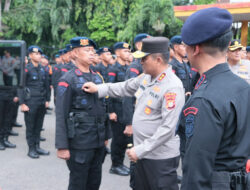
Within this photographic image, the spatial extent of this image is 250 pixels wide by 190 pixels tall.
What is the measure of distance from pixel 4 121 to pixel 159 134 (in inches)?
205

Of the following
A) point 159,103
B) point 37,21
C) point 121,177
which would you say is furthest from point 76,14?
point 159,103

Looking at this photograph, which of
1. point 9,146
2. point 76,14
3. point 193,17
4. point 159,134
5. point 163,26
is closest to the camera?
point 193,17

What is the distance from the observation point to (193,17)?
1477 mm

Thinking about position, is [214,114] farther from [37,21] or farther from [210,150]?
[37,21]

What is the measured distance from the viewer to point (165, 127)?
259 cm

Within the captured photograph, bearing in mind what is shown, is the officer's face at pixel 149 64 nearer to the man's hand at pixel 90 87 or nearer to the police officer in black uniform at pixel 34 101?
the man's hand at pixel 90 87

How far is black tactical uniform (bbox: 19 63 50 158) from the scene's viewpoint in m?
5.94

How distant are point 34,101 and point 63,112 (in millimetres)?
3179

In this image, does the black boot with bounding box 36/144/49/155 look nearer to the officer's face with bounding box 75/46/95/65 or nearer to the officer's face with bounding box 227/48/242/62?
the officer's face with bounding box 75/46/95/65

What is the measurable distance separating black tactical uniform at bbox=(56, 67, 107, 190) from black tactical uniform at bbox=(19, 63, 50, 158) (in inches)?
114

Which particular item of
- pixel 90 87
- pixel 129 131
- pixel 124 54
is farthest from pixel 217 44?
pixel 124 54

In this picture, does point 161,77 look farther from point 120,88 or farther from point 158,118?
point 120,88

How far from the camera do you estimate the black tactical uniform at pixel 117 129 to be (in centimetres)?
518

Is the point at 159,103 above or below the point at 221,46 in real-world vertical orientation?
below
